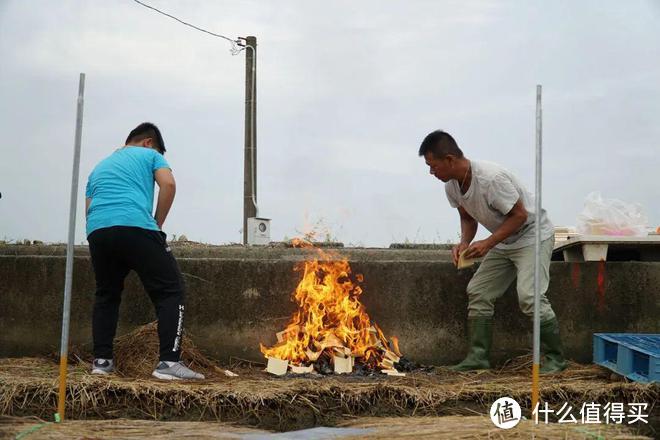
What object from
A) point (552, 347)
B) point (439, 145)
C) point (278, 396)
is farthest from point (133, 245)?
point (552, 347)

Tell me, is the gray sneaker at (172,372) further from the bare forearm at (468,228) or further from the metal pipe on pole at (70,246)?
the bare forearm at (468,228)

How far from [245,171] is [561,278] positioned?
11.0 m

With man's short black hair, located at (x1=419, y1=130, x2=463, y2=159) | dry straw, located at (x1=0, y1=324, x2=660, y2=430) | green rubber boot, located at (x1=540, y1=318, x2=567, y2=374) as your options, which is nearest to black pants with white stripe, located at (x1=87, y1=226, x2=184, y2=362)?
dry straw, located at (x1=0, y1=324, x2=660, y2=430)

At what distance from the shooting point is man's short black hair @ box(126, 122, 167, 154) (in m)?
6.39

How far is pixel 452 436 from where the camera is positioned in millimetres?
4242

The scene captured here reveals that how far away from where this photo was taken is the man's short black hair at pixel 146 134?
21.0 feet

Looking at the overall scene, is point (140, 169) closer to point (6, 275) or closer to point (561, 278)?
point (6, 275)

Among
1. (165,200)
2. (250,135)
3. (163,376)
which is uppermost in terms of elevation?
(250,135)

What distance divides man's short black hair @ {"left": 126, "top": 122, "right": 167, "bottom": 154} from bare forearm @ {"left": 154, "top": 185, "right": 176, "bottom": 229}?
1.95 feet

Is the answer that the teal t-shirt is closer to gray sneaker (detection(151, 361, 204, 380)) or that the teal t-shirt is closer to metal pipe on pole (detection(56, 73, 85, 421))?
gray sneaker (detection(151, 361, 204, 380))

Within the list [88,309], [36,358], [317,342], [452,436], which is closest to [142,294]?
[88,309]

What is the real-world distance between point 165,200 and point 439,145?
2.23 meters

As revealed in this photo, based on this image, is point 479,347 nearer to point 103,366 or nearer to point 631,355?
point 631,355

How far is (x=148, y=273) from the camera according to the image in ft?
19.3
